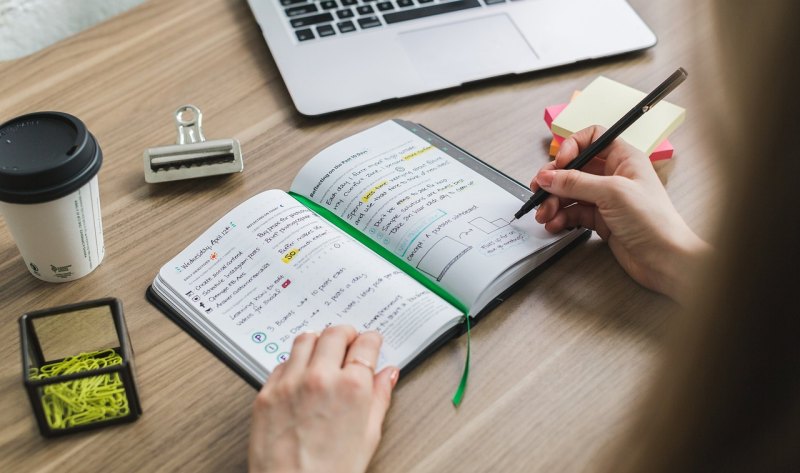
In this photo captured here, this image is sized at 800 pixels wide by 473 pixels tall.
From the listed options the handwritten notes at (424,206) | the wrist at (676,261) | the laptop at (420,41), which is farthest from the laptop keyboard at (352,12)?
the wrist at (676,261)

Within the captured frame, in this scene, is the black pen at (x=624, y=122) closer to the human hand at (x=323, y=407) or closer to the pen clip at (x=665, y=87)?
the pen clip at (x=665, y=87)

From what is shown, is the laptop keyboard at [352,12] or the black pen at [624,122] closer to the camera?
the black pen at [624,122]

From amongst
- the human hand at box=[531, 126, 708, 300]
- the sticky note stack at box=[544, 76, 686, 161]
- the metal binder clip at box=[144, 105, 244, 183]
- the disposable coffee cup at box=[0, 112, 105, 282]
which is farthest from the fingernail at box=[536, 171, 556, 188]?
the disposable coffee cup at box=[0, 112, 105, 282]

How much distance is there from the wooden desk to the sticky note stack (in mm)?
28

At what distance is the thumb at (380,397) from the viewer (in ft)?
2.27

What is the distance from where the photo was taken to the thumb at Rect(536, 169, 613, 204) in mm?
848

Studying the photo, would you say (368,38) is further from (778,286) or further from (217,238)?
(778,286)

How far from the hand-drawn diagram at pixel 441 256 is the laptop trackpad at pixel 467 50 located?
0.99 ft

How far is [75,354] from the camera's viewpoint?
0.73 m

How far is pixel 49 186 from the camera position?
72 cm

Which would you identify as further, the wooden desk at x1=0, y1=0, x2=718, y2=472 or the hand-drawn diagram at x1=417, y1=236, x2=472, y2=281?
the hand-drawn diagram at x1=417, y1=236, x2=472, y2=281

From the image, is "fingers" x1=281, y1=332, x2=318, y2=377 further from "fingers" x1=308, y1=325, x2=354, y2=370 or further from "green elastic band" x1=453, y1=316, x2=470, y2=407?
"green elastic band" x1=453, y1=316, x2=470, y2=407

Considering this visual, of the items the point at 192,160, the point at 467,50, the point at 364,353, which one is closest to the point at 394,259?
the point at 364,353

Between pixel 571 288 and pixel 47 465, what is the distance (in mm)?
507
